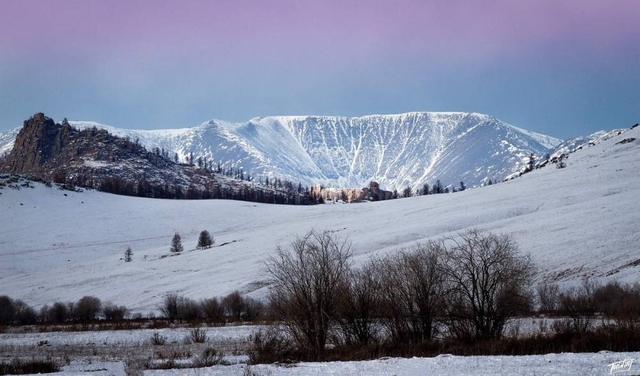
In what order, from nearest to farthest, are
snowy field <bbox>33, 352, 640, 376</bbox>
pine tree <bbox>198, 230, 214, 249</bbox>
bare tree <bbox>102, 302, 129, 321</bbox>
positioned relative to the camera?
1. snowy field <bbox>33, 352, 640, 376</bbox>
2. bare tree <bbox>102, 302, 129, 321</bbox>
3. pine tree <bbox>198, 230, 214, 249</bbox>

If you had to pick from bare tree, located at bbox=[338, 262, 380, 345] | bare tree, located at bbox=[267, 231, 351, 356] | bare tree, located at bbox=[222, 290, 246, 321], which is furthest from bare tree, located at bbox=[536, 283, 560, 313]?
bare tree, located at bbox=[222, 290, 246, 321]

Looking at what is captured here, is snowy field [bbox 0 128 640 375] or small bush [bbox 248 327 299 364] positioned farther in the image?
small bush [bbox 248 327 299 364]

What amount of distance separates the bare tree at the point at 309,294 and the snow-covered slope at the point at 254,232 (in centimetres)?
2606

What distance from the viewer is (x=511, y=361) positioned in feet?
53.6

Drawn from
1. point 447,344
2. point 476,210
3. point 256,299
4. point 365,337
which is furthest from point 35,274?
point 447,344

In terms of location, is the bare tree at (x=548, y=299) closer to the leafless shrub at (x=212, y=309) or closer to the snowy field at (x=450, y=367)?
the snowy field at (x=450, y=367)

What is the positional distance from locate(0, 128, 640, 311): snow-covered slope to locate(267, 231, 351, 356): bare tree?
26.1 m

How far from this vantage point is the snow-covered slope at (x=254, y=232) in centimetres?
5509

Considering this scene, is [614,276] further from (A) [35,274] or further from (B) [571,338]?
(A) [35,274]

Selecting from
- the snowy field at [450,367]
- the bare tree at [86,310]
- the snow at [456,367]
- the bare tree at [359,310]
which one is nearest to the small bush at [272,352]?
the snowy field at [450,367]

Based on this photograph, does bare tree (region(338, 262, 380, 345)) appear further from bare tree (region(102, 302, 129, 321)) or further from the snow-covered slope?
bare tree (region(102, 302, 129, 321))

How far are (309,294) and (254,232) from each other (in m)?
74.3

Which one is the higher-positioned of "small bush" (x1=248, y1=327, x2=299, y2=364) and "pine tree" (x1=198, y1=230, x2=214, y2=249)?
"pine tree" (x1=198, y1=230, x2=214, y2=249)

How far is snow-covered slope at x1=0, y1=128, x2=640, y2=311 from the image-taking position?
5509 cm
